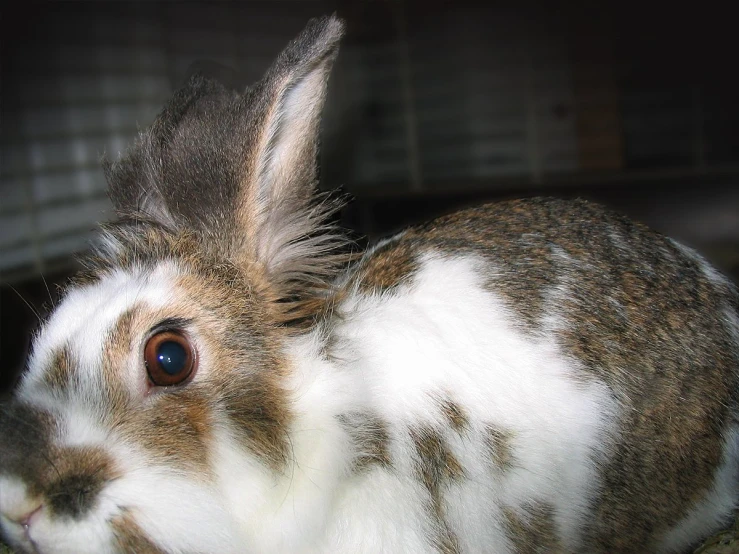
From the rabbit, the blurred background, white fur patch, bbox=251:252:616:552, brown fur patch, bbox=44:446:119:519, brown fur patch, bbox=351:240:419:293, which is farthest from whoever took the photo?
the blurred background

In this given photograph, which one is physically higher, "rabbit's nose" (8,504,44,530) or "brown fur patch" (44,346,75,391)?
"brown fur patch" (44,346,75,391)

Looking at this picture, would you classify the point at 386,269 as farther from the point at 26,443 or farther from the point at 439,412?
the point at 26,443

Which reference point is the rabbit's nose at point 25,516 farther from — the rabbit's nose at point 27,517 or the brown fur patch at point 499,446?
the brown fur patch at point 499,446

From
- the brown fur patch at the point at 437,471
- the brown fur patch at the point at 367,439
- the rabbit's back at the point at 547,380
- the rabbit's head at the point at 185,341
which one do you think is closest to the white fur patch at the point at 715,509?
the rabbit's back at the point at 547,380

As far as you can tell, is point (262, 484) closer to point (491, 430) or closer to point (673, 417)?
point (491, 430)

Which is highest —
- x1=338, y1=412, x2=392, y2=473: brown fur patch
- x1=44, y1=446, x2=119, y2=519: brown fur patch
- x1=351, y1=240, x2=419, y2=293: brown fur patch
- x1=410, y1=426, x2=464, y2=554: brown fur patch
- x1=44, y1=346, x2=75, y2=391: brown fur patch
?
x1=351, y1=240, x2=419, y2=293: brown fur patch

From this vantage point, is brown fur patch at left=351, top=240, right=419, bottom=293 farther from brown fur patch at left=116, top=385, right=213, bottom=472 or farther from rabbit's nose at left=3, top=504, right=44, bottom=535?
rabbit's nose at left=3, top=504, right=44, bottom=535

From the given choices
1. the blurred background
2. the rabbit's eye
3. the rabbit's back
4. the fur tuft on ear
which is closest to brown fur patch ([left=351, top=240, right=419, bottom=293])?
the rabbit's back
